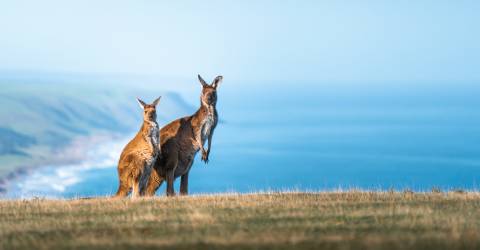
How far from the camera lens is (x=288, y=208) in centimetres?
1616

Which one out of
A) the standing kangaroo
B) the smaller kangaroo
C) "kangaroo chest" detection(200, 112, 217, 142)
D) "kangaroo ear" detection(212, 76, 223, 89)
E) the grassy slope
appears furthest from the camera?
"kangaroo ear" detection(212, 76, 223, 89)

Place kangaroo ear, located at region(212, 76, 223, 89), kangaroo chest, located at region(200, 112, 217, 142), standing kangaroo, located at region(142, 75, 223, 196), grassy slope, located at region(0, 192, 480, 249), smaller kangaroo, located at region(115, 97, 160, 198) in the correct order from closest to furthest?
grassy slope, located at region(0, 192, 480, 249)
smaller kangaroo, located at region(115, 97, 160, 198)
standing kangaroo, located at region(142, 75, 223, 196)
kangaroo chest, located at region(200, 112, 217, 142)
kangaroo ear, located at region(212, 76, 223, 89)

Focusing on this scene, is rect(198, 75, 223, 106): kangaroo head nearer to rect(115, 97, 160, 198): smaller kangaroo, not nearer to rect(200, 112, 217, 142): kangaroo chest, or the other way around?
rect(200, 112, 217, 142): kangaroo chest

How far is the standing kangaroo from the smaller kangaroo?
0.65 metres

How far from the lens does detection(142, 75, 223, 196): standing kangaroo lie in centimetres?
2112

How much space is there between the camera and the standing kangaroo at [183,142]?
2112 centimetres

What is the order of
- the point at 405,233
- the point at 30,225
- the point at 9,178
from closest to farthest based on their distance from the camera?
the point at 405,233, the point at 30,225, the point at 9,178

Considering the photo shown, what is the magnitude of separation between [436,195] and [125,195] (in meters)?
6.53

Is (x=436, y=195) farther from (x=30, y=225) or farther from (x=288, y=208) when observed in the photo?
(x=30, y=225)

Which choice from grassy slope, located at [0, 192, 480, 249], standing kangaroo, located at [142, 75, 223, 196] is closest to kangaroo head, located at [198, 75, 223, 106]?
standing kangaroo, located at [142, 75, 223, 196]

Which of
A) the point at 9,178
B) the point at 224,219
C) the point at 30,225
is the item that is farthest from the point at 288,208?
the point at 9,178

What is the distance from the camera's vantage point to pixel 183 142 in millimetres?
21312

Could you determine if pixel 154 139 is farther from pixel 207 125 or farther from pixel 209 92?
pixel 209 92

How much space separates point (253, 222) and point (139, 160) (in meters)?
6.29
